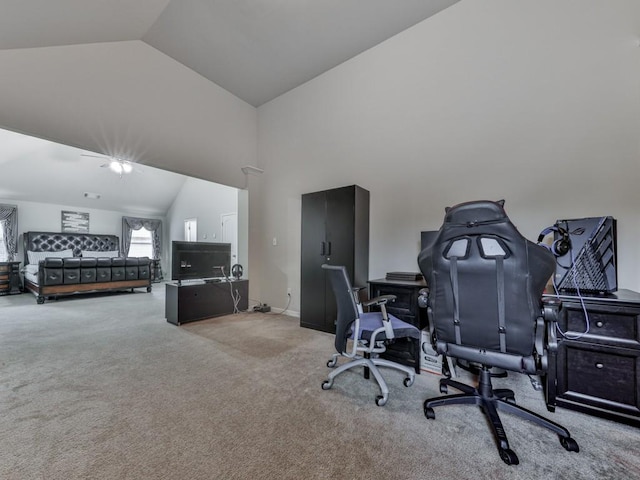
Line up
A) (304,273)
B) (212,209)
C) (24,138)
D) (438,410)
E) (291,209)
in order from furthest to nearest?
(212,209)
(24,138)
(291,209)
(304,273)
(438,410)

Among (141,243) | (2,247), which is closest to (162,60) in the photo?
(2,247)

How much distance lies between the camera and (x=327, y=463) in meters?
1.22

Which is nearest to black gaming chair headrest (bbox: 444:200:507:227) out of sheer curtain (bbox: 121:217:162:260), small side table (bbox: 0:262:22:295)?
small side table (bbox: 0:262:22:295)

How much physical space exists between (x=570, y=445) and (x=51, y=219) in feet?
36.1

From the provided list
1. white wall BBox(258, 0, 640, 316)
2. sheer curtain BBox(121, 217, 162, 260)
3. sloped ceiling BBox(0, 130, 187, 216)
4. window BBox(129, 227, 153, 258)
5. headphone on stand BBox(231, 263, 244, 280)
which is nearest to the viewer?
white wall BBox(258, 0, 640, 316)

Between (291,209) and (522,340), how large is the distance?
3.45 m

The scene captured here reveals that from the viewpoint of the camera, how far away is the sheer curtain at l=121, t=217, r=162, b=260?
8.54 metres

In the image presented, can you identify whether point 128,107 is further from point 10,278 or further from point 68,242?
point 68,242

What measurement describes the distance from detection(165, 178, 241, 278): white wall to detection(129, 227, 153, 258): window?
61 cm

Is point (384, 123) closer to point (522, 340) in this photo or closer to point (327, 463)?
point (522, 340)

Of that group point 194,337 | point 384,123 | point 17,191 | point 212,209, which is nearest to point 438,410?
point 194,337

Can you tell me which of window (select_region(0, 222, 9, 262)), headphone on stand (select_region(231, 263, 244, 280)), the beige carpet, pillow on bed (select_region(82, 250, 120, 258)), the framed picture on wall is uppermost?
the framed picture on wall

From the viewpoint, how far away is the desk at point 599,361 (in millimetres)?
1459

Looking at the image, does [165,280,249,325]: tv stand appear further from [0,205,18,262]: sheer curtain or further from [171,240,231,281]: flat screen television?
[0,205,18,262]: sheer curtain
